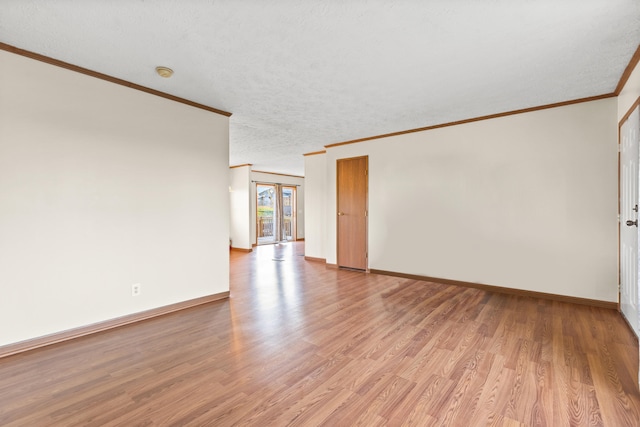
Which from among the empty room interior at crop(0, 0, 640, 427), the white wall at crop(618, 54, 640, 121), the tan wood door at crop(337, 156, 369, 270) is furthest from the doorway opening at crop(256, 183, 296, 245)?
the white wall at crop(618, 54, 640, 121)

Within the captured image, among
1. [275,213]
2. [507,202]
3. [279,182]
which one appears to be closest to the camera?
[507,202]

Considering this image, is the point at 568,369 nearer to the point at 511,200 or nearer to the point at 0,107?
the point at 511,200

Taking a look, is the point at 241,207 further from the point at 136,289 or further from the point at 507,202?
the point at 507,202

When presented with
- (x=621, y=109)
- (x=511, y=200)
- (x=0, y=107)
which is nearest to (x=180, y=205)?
(x=0, y=107)

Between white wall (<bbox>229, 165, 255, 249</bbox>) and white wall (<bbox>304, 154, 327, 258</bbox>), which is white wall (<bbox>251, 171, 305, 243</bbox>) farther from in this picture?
white wall (<bbox>304, 154, 327, 258</bbox>)

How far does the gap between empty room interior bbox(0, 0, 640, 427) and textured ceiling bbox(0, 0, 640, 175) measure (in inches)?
0.8

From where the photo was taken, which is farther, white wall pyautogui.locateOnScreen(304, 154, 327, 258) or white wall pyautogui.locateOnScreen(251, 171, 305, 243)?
white wall pyautogui.locateOnScreen(251, 171, 305, 243)

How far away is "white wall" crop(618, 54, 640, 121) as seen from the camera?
2480 mm

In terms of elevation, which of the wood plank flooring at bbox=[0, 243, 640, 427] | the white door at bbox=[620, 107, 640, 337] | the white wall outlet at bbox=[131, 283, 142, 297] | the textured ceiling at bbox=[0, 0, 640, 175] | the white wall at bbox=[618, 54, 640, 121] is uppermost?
the textured ceiling at bbox=[0, 0, 640, 175]

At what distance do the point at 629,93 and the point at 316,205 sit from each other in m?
4.92

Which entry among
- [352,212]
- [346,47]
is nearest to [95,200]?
[346,47]

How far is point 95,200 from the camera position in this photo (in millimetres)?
2717

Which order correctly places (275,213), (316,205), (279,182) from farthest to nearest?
(275,213) → (279,182) → (316,205)

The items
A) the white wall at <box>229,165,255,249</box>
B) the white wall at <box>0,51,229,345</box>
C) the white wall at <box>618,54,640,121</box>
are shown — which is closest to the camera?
the white wall at <box>0,51,229,345</box>
